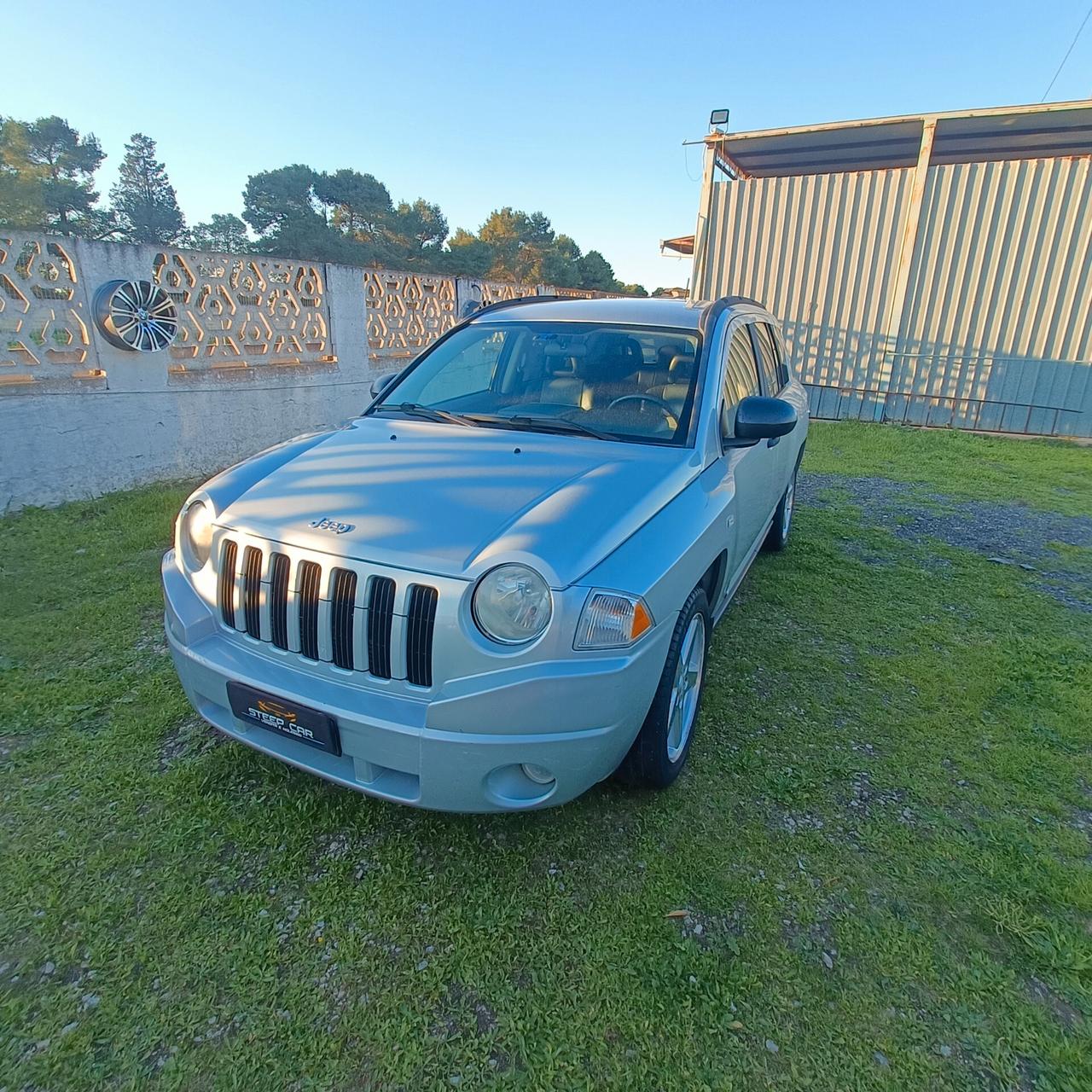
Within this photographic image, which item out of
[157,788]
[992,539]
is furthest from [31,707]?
[992,539]

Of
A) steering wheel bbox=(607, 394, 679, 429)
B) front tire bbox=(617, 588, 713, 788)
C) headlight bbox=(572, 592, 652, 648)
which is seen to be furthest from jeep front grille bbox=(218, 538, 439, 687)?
steering wheel bbox=(607, 394, 679, 429)

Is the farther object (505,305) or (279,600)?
(505,305)

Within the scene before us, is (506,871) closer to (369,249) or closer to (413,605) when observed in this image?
(413,605)

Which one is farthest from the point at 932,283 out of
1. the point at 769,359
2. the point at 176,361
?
the point at 176,361

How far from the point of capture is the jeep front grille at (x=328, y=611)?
6.10 feet

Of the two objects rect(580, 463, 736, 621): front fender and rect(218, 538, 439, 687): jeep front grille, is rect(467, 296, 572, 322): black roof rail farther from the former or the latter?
rect(218, 538, 439, 687): jeep front grille

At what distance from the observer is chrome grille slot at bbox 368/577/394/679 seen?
189 centimetres

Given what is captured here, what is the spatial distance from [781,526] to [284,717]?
3919 millimetres

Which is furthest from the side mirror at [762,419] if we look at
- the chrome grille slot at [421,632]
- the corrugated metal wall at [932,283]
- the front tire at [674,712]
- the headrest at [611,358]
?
the corrugated metal wall at [932,283]

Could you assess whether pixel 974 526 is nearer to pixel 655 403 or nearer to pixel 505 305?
pixel 655 403

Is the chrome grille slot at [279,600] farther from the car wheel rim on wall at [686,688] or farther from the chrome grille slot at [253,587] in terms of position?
the car wheel rim on wall at [686,688]

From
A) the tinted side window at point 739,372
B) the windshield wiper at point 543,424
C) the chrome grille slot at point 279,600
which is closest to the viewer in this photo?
the chrome grille slot at point 279,600

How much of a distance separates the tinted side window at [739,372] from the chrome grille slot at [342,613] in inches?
74.1

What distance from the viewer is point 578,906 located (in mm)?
1972
